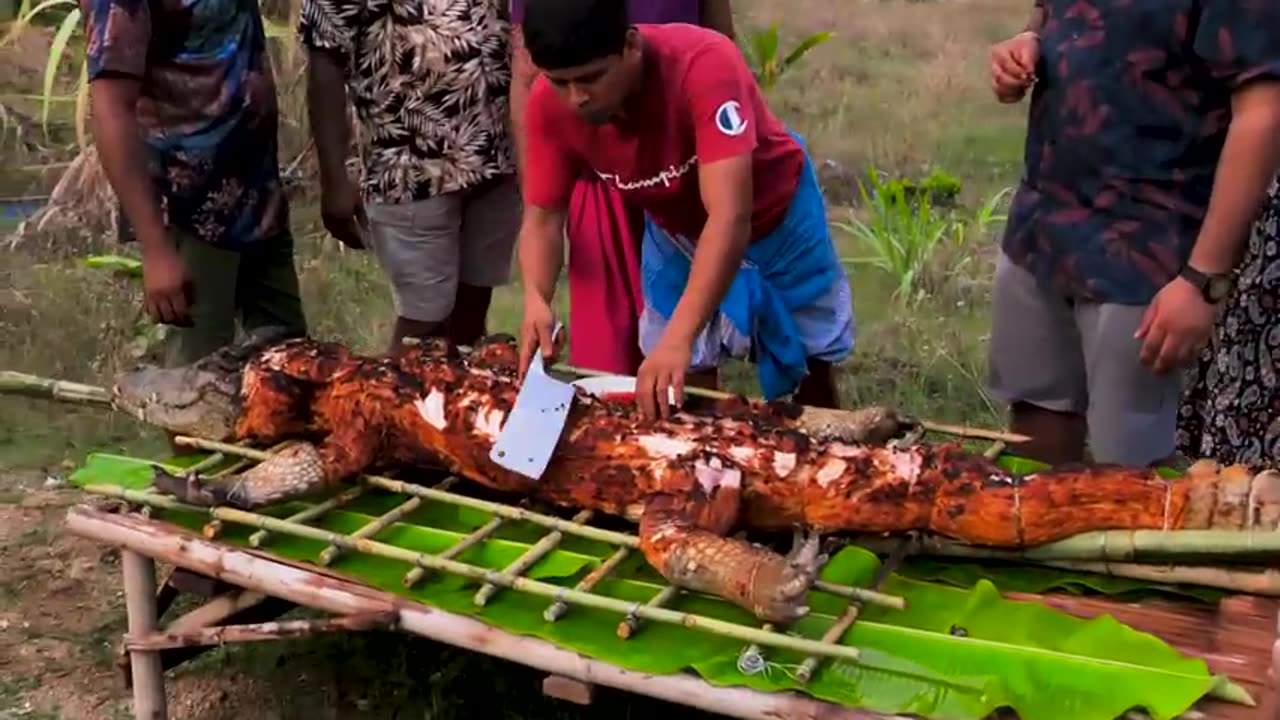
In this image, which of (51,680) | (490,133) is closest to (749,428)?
(490,133)

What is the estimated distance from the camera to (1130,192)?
261 centimetres

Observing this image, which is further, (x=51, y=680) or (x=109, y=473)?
(x=51, y=680)

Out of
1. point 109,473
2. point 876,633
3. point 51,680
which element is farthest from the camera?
point 51,680

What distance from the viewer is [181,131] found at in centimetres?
334

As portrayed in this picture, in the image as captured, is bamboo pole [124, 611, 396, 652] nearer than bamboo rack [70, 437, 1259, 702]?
No

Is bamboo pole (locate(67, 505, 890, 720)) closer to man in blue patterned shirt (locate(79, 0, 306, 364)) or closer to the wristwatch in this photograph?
man in blue patterned shirt (locate(79, 0, 306, 364))

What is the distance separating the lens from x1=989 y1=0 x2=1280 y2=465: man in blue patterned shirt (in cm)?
239

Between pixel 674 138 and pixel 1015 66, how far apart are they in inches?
28.2

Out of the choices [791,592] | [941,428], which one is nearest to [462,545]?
[791,592]

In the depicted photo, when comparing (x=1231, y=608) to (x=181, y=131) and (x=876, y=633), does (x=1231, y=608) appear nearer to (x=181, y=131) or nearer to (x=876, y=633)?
(x=876, y=633)

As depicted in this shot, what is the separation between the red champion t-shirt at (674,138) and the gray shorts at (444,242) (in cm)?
57

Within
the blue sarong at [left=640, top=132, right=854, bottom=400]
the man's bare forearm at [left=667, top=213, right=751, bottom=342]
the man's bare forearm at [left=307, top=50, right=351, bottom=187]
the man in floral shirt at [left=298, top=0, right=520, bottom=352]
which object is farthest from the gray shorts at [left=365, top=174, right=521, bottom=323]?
the man's bare forearm at [left=667, top=213, right=751, bottom=342]

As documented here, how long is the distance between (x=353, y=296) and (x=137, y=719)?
9.97ft

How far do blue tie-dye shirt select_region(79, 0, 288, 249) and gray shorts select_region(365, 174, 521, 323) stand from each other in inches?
12.6
